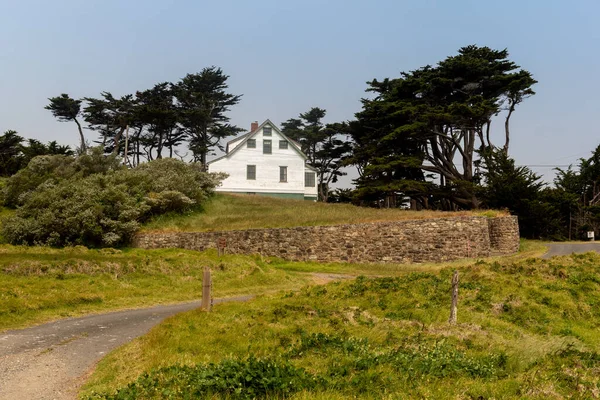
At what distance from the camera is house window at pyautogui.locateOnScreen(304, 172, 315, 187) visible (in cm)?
5891

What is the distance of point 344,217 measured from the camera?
119 feet

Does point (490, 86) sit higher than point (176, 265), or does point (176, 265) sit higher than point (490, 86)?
point (490, 86)

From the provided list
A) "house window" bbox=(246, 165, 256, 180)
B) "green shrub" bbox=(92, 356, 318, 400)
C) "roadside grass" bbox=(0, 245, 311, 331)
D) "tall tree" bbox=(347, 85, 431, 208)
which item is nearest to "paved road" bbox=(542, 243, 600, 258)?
"tall tree" bbox=(347, 85, 431, 208)

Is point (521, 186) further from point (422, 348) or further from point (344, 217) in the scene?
point (422, 348)

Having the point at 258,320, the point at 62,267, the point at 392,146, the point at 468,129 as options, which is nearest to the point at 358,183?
the point at 392,146

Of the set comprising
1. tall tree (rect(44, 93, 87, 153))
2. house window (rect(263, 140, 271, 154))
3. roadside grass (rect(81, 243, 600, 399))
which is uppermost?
tall tree (rect(44, 93, 87, 153))

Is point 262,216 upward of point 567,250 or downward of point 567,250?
upward

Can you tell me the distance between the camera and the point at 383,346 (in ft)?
31.2

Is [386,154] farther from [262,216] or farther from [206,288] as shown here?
[206,288]

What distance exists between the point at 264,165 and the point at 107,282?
39025 mm

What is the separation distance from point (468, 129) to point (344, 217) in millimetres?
22666

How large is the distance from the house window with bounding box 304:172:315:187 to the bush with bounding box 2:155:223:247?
564 inches

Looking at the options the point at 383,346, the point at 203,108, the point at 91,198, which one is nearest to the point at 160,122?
the point at 203,108

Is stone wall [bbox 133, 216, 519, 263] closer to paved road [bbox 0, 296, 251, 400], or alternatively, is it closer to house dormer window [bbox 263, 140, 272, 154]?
paved road [bbox 0, 296, 251, 400]
